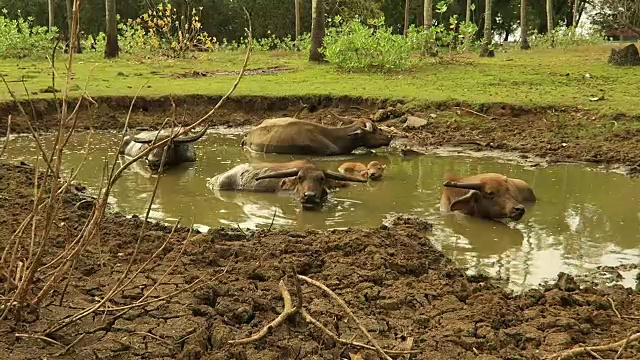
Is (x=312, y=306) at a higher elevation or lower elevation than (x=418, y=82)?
lower

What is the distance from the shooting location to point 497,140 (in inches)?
419

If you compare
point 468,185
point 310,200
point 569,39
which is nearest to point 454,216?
point 468,185

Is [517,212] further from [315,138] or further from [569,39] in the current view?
[569,39]

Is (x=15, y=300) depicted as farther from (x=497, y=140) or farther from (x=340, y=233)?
(x=497, y=140)

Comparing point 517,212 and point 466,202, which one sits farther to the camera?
point 466,202

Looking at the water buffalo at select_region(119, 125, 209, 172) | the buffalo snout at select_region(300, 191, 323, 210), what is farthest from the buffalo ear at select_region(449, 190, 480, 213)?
the water buffalo at select_region(119, 125, 209, 172)

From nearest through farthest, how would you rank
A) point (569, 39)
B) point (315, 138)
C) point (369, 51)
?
point (315, 138) → point (369, 51) → point (569, 39)

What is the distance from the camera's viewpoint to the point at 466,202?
6.98m

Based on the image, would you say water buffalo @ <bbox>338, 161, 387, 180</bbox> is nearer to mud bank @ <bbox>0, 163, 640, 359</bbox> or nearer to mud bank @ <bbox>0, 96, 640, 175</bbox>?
mud bank @ <bbox>0, 96, 640, 175</bbox>

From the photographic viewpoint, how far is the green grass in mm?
12656

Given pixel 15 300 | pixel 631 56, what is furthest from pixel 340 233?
pixel 631 56

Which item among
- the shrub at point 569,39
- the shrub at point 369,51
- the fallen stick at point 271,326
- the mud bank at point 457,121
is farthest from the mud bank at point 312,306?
the shrub at point 569,39

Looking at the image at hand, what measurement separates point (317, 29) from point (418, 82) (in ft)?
19.9

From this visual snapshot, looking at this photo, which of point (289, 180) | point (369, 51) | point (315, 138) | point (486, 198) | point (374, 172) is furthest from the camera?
point (369, 51)
